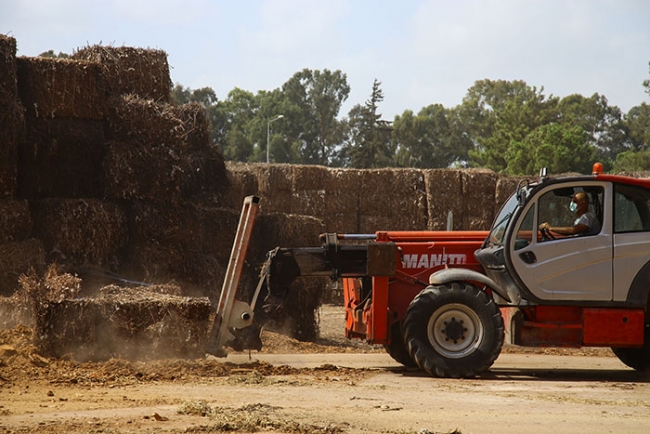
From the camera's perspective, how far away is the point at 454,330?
11.1 metres

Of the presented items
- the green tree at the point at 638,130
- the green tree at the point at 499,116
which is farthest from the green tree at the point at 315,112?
the green tree at the point at 638,130

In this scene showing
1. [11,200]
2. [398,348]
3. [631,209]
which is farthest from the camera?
[11,200]

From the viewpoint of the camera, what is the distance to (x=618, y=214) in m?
11.3

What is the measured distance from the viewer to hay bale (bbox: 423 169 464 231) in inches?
867

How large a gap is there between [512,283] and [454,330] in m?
0.96

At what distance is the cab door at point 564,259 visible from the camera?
36.9 ft

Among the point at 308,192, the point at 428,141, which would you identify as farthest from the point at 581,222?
the point at 428,141

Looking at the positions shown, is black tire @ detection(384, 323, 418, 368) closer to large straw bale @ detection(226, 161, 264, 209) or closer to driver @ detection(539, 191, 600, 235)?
driver @ detection(539, 191, 600, 235)

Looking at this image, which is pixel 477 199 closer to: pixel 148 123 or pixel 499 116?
pixel 148 123

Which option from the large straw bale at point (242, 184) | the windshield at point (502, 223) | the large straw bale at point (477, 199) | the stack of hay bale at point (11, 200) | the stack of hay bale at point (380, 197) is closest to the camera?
the windshield at point (502, 223)

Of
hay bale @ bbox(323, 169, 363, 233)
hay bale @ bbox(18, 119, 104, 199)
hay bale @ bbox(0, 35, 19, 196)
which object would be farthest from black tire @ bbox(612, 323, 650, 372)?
hay bale @ bbox(323, 169, 363, 233)

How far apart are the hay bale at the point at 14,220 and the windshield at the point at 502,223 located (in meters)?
6.99

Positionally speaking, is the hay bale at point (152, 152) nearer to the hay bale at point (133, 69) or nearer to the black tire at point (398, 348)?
the hay bale at point (133, 69)

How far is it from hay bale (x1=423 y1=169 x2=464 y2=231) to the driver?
10453mm
